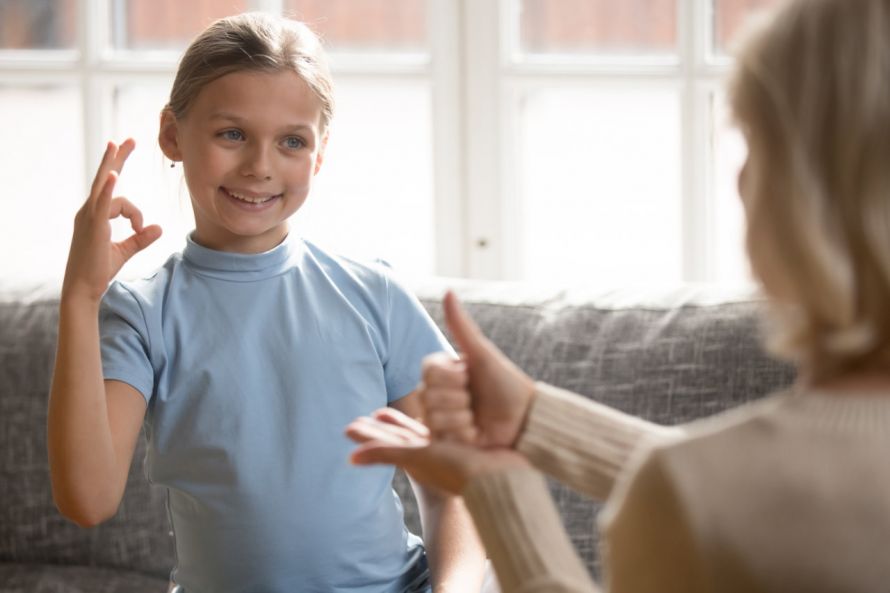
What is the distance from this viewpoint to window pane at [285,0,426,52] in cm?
263

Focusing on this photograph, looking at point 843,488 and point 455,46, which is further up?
point 455,46

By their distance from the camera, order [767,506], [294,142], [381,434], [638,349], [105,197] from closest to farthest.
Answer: [767,506] < [381,434] < [105,197] < [294,142] < [638,349]

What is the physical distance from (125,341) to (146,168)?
124 centimetres

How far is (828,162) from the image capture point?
85 centimetres

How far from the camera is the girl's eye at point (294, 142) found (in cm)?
161

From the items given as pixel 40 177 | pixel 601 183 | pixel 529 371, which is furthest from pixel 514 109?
pixel 40 177

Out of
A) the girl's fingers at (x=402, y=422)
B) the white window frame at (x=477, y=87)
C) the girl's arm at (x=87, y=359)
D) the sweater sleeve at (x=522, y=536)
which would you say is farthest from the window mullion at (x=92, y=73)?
the sweater sleeve at (x=522, y=536)

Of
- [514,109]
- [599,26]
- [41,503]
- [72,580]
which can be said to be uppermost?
[599,26]

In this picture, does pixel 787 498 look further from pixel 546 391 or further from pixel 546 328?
pixel 546 328

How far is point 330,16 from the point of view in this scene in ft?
8.67

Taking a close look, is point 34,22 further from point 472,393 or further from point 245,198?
point 472,393

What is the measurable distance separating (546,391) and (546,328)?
34.6 inches

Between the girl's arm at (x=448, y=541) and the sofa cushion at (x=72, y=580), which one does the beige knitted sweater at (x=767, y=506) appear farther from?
the sofa cushion at (x=72, y=580)

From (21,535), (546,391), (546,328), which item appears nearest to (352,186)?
(546,328)
